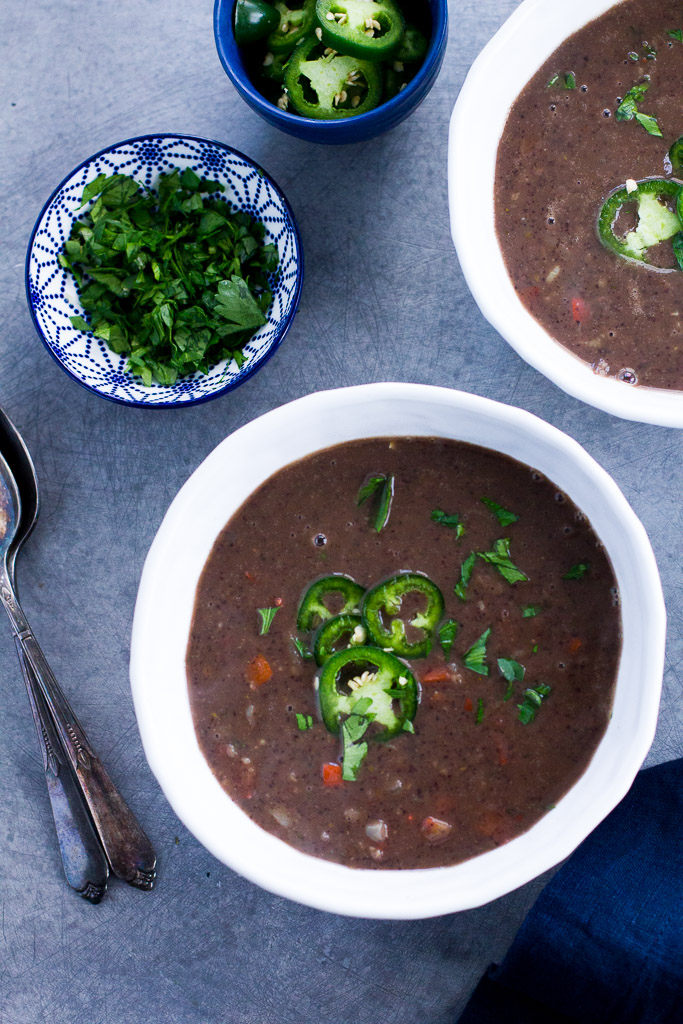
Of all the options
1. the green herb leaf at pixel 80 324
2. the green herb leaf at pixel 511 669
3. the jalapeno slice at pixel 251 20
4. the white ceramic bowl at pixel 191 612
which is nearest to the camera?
the white ceramic bowl at pixel 191 612

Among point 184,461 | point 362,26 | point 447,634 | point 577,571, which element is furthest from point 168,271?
point 577,571

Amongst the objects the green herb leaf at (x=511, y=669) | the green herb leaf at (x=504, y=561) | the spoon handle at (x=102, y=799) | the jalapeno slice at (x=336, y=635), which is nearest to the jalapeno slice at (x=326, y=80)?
the green herb leaf at (x=504, y=561)

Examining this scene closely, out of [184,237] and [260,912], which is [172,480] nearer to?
[184,237]

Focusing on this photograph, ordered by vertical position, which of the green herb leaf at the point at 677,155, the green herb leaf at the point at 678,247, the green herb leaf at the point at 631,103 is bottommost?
the green herb leaf at the point at 678,247

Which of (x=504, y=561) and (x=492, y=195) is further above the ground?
(x=492, y=195)

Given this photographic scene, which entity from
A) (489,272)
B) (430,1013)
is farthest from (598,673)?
(430,1013)

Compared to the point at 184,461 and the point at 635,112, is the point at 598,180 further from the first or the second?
the point at 184,461

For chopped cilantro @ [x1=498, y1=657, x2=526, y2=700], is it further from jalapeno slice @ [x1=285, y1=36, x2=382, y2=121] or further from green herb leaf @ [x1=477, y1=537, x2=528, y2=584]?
jalapeno slice @ [x1=285, y1=36, x2=382, y2=121]

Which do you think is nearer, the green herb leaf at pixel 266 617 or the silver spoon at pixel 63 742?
the green herb leaf at pixel 266 617

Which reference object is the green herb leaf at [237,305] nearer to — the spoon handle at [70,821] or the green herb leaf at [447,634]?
the green herb leaf at [447,634]
